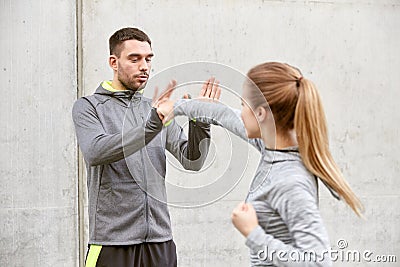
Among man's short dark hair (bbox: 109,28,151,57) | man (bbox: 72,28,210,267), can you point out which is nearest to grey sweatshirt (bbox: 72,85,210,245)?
man (bbox: 72,28,210,267)

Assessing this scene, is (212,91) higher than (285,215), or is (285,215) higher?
(212,91)

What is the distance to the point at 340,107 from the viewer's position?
183 inches

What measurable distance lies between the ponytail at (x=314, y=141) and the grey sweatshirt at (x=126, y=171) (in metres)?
0.68

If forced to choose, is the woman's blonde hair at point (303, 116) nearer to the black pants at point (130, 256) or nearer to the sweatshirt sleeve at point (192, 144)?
the sweatshirt sleeve at point (192, 144)

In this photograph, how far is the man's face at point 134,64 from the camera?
2711 mm

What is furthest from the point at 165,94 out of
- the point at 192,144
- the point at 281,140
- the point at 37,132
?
the point at 37,132

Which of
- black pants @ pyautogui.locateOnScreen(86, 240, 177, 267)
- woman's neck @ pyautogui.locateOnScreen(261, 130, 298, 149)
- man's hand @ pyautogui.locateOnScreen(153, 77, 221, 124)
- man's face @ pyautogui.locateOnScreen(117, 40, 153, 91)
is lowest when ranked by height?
black pants @ pyautogui.locateOnScreen(86, 240, 177, 267)

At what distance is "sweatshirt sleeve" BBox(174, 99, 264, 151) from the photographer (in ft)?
7.09

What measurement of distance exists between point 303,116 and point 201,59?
248 cm

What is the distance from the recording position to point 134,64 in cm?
271

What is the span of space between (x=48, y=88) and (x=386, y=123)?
1.92 metres

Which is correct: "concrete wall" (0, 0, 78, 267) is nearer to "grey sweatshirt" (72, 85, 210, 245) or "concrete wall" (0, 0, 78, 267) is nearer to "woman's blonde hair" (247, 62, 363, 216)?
"grey sweatshirt" (72, 85, 210, 245)

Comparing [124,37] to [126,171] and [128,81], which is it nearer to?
[128,81]

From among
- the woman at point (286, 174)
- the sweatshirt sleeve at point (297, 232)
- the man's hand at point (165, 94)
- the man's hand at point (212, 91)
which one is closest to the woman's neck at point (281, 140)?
the woman at point (286, 174)
